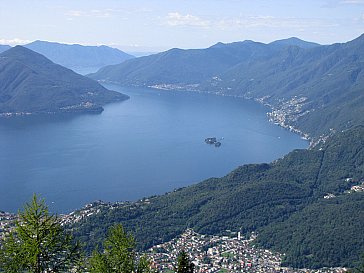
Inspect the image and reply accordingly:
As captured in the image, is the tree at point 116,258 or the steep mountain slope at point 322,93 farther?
the steep mountain slope at point 322,93

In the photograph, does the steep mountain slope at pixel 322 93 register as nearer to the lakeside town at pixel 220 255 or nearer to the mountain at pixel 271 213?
the mountain at pixel 271 213

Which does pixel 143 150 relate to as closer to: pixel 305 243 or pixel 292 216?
pixel 292 216

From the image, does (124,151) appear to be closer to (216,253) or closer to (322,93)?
(216,253)

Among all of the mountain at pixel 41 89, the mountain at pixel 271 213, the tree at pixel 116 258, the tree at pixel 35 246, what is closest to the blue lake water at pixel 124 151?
the mountain at pixel 271 213

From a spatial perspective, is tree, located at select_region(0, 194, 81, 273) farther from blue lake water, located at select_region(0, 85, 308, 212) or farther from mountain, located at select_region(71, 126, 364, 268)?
blue lake water, located at select_region(0, 85, 308, 212)

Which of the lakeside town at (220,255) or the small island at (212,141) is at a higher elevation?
the small island at (212,141)

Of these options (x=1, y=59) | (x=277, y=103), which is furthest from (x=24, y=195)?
(x=1, y=59)

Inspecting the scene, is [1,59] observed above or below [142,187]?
above
